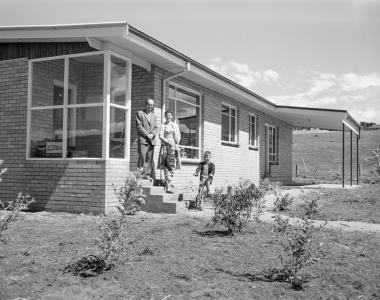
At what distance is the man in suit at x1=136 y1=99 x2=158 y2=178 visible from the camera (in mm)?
8969

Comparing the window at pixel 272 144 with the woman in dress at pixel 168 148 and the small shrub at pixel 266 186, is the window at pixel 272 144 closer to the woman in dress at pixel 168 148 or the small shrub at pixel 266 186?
the woman in dress at pixel 168 148

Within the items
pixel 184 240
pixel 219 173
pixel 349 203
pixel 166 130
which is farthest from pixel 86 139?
pixel 349 203

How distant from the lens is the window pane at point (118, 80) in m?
8.79

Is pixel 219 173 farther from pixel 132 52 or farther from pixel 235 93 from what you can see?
pixel 132 52

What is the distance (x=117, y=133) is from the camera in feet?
29.1

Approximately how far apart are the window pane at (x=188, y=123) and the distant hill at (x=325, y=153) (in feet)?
68.5

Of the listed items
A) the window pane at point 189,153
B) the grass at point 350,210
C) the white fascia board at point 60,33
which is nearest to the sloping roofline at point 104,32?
the white fascia board at point 60,33

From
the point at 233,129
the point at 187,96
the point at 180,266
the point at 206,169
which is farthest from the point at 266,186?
the point at 233,129

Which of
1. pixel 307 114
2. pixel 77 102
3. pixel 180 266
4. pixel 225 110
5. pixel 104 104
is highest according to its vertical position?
pixel 307 114

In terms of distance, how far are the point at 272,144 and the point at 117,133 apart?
42.4ft

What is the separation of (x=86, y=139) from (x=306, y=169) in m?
29.4

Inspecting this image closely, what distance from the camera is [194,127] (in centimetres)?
1251

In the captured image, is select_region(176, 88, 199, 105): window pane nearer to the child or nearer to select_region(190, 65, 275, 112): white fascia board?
select_region(190, 65, 275, 112): white fascia board

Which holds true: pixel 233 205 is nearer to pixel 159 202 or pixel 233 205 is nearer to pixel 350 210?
pixel 159 202
